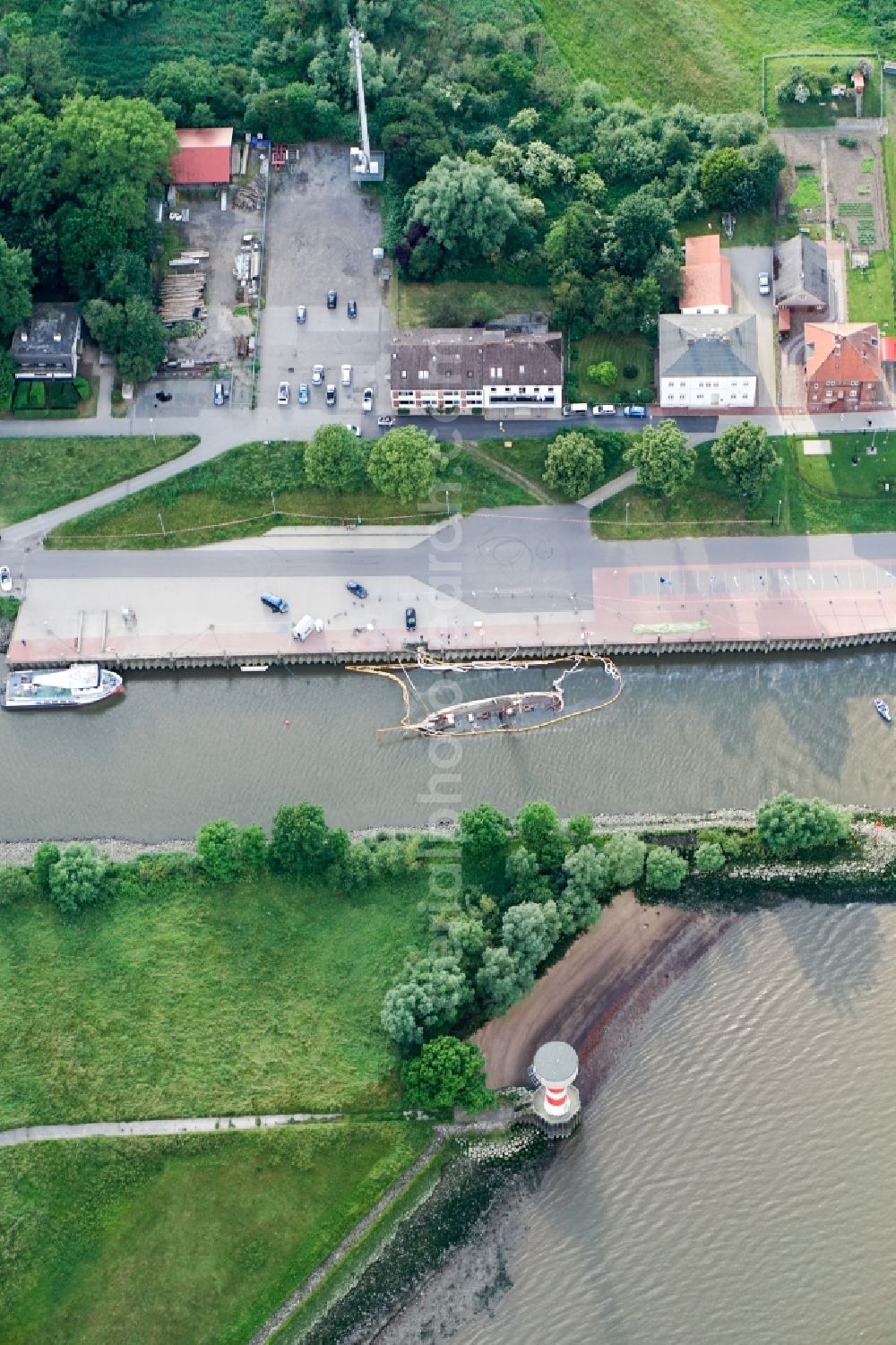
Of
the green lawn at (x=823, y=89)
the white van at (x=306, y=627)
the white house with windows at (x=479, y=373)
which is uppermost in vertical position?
the green lawn at (x=823, y=89)

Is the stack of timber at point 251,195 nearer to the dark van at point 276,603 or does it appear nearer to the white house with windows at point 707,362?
the white house with windows at point 707,362

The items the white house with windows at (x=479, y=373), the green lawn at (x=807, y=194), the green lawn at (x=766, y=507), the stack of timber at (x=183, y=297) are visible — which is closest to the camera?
the green lawn at (x=766, y=507)

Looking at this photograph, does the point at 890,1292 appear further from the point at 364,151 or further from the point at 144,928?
the point at 364,151

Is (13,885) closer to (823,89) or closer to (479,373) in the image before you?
(479,373)

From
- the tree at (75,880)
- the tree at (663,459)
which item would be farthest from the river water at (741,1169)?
the tree at (75,880)

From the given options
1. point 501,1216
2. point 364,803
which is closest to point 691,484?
point 364,803

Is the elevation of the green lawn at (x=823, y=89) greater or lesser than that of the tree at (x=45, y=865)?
greater

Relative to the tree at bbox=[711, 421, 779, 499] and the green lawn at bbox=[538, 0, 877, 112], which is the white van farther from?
the green lawn at bbox=[538, 0, 877, 112]
